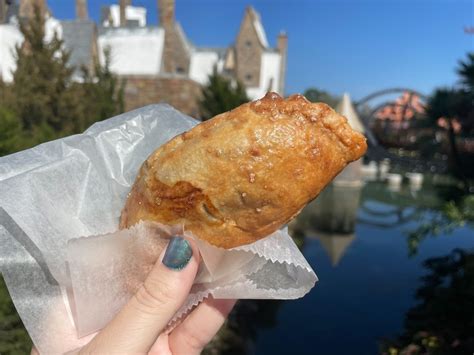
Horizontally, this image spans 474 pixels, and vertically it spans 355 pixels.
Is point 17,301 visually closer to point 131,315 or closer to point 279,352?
point 131,315

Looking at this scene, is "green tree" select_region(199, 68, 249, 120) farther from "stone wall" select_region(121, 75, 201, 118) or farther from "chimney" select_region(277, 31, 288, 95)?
"chimney" select_region(277, 31, 288, 95)

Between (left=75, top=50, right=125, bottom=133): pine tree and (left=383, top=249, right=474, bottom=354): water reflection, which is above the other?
(left=75, top=50, right=125, bottom=133): pine tree

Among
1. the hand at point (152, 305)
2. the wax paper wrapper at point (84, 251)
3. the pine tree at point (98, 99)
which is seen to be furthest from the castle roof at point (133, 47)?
the hand at point (152, 305)

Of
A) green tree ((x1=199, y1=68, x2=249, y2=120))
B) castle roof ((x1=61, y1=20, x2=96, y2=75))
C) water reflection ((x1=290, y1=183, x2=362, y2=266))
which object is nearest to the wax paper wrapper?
water reflection ((x1=290, y1=183, x2=362, y2=266))

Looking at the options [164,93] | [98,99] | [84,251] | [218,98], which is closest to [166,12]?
[164,93]

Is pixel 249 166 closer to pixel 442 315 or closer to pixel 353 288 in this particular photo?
pixel 442 315
